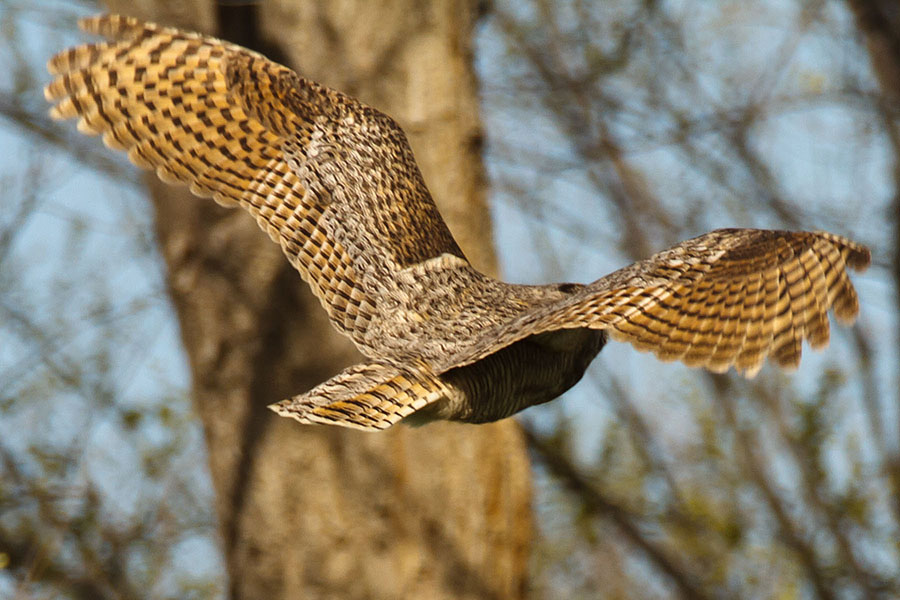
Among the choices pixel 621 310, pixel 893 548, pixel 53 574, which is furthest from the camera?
pixel 893 548

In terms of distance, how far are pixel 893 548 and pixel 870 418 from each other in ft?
3.64

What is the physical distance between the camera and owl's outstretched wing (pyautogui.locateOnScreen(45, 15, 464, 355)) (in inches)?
147

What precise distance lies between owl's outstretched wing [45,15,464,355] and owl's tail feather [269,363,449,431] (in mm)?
862

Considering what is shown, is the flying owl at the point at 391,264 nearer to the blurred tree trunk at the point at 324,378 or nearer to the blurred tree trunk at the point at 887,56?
the blurred tree trunk at the point at 324,378

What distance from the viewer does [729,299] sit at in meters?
3.07

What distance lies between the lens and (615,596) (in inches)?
376

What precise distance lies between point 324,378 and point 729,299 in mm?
3349

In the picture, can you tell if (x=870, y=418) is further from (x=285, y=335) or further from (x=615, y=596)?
(x=285, y=335)

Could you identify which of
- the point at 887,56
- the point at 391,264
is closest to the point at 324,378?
the point at 391,264

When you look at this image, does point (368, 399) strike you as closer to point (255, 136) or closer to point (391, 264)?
point (391, 264)

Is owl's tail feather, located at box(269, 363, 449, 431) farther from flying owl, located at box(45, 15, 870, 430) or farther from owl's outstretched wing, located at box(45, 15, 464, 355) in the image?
owl's outstretched wing, located at box(45, 15, 464, 355)

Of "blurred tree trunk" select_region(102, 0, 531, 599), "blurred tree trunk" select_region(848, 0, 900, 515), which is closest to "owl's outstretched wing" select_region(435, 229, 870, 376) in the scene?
"blurred tree trunk" select_region(102, 0, 531, 599)

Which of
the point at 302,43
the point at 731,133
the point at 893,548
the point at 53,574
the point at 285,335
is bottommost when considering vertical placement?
the point at 53,574

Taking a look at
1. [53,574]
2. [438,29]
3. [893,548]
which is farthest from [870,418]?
[53,574]
